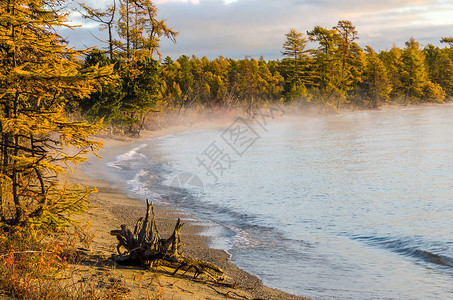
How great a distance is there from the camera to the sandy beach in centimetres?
595

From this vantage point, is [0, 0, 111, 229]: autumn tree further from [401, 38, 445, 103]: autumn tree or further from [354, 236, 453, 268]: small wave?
[401, 38, 445, 103]: autumn tree

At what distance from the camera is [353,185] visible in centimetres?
1728

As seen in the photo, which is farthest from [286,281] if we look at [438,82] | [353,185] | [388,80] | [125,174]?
[438,82]

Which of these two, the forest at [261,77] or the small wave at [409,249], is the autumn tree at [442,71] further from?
the small wave at [409,249]

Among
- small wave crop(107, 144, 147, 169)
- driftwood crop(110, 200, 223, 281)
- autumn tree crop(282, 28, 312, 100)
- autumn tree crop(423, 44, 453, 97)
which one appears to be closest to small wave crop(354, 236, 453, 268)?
driftwood crop(110, 200, 223, 281)

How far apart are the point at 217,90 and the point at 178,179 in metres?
41.5

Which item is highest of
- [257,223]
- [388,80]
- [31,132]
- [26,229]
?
[388,80]

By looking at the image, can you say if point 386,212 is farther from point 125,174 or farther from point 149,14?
point 149,14

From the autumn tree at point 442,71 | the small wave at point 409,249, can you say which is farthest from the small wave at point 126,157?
the autumn tree at point 442,71

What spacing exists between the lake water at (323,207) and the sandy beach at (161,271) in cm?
43

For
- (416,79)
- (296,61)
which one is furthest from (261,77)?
(416,79)

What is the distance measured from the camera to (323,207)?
1377cm

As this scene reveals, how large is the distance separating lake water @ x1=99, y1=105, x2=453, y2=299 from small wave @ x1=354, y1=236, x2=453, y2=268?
0.02 metres

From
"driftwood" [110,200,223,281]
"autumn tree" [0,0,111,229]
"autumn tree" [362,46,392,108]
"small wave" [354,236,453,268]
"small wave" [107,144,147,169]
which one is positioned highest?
"autumn tree" [362,46,392,108]
